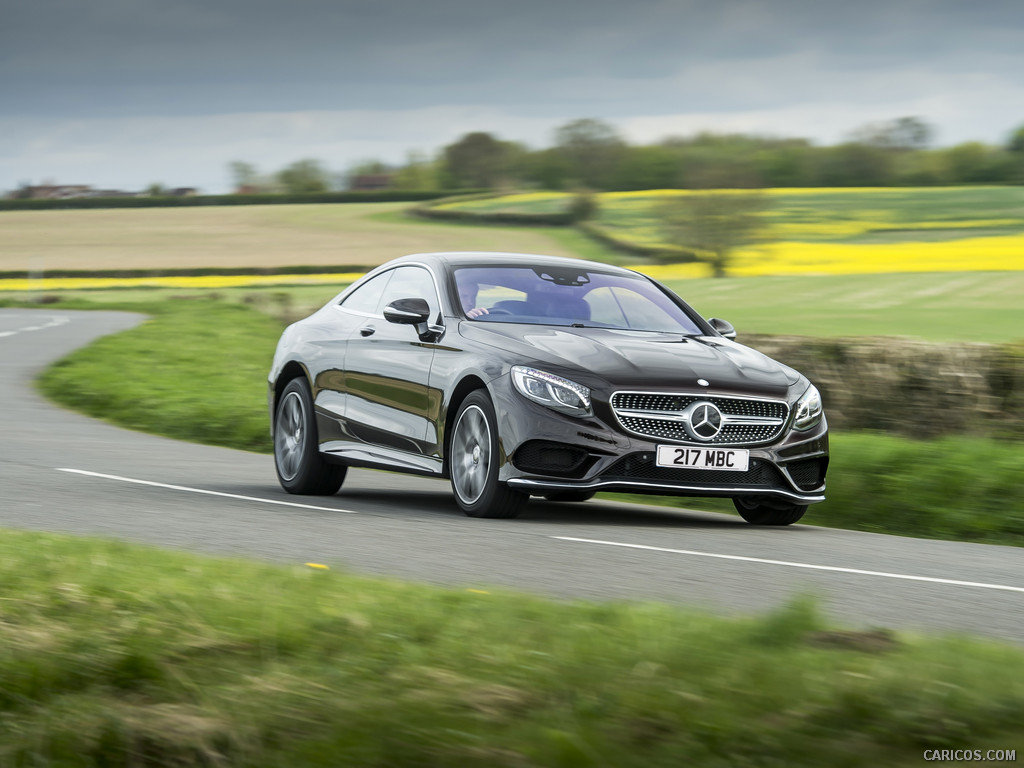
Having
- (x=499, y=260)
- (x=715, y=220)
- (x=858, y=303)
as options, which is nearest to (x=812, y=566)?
(x=499, y=260)

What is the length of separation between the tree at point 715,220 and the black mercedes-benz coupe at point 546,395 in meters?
40.6

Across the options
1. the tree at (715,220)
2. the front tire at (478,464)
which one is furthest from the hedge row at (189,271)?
the front tire at (478,464)

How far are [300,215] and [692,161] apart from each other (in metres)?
31.7

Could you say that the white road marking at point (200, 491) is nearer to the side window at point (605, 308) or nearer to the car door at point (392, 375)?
the car door at point (392, 375)

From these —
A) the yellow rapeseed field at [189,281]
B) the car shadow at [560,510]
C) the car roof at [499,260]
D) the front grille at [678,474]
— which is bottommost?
the yellow rapeseed field at [189,281]

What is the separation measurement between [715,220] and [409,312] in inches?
1702

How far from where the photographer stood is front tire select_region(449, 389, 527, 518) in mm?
8859

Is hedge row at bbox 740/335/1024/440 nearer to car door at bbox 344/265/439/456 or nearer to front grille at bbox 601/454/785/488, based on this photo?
front grille at bbox 601/454/785/488

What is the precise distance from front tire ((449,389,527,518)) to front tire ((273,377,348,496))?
180cm

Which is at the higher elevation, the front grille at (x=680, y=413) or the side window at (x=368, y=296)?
the side window at (x=368, y=296)

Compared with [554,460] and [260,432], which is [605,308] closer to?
[554,460]

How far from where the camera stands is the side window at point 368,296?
10.8 meters

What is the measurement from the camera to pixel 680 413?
877cm

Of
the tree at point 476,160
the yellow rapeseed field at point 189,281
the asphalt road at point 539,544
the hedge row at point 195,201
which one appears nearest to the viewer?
the asphalt road at point 539,544
